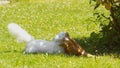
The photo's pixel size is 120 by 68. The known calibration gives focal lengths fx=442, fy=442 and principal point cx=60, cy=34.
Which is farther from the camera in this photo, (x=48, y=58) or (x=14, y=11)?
(x=14, y=11)

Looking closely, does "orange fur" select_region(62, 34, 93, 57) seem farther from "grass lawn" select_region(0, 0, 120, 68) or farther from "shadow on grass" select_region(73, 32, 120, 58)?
"shadow on grass" select_region(73, 32, 120, 58)

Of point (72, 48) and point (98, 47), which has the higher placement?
point (72, 48)

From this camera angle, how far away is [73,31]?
16625 millimetres

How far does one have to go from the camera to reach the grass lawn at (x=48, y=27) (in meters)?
9.70

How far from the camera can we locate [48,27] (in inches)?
698

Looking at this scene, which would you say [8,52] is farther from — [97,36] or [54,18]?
[54,18]

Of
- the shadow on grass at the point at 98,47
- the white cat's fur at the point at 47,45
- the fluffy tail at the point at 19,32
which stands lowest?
the shadow on grass at the point at 98,47

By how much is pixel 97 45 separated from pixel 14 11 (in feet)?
37.2

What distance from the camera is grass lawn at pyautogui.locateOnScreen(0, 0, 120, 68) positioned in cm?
970

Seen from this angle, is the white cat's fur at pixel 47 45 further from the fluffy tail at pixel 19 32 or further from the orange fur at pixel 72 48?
the fluffy tail at pixel 19 32

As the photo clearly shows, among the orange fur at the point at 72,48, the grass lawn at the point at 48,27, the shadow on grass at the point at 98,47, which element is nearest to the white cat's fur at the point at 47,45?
the orange fur at the point at 72,48

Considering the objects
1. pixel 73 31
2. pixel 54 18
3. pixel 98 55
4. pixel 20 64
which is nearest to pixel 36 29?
pixel 73 31

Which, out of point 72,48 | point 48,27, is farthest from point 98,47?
point 48,27

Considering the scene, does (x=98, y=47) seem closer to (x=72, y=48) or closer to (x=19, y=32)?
(x=72, y=48)
